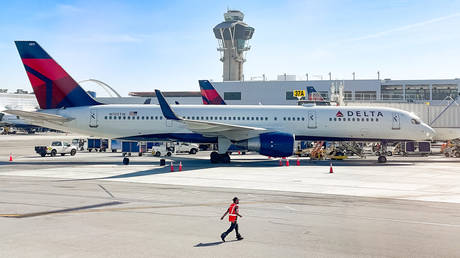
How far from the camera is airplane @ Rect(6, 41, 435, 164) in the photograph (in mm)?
34406

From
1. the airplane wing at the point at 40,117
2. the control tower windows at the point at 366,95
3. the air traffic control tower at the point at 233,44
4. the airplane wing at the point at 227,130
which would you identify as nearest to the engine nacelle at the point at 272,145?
the airplane wing at the point at 227,130

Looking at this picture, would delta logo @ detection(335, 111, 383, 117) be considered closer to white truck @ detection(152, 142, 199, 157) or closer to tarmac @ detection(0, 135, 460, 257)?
tarmac @ detection(0, 135, 460, 257)

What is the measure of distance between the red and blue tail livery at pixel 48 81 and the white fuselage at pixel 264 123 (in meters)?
0.80

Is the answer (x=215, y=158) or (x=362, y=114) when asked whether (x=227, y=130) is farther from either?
(x=362, y=114)

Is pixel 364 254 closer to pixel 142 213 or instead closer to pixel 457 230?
pixel 457 230

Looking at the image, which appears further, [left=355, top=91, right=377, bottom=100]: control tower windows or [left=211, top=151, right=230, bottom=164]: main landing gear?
[left=355, top=91, right=377, bottom=100]: control tower windows

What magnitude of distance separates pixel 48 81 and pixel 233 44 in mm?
109434

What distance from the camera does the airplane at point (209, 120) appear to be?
34.4 m

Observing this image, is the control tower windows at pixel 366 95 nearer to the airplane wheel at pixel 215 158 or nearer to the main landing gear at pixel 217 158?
the main landing gear at pixel 217 158

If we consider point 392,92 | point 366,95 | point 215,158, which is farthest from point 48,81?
point 392,92

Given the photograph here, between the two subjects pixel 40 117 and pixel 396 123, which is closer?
pixel 40 117

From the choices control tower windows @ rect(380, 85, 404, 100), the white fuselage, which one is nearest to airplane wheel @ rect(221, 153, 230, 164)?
the white fuselage

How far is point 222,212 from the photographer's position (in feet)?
49.0

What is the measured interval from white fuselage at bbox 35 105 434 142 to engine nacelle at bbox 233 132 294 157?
2394 mm
